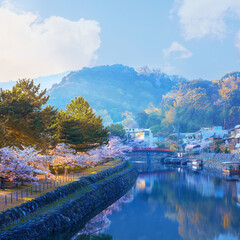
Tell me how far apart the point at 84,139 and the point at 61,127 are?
22.3 ft

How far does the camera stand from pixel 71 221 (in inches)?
1070

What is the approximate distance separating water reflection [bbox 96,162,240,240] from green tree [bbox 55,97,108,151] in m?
11.4

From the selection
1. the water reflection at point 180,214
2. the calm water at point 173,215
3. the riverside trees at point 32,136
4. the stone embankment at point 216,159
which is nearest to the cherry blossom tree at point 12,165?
the riverside trees at point 32,136

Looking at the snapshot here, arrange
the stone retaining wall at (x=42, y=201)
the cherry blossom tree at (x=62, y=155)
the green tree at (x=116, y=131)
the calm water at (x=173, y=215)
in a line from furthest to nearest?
1. the green tree at (x=116, y=131)
2. the cherry blossom tree at (x=62, y=155)
3. the calm water at (x=173, y=215)
4. the stone retaining wall at (x=42, y=201)

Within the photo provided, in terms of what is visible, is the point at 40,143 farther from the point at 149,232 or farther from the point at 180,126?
the point at 180,126

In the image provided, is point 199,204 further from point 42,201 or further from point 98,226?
point 42,201

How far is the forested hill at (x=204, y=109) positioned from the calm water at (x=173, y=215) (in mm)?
119058

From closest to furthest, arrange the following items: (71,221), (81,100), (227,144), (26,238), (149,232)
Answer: (26,238) → (71,221) → (149,232) → (81,100) → (227,144)

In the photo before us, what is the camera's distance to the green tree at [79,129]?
4543 cm

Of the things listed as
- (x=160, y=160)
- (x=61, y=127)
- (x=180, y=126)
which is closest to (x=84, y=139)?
(x=61, y=127)

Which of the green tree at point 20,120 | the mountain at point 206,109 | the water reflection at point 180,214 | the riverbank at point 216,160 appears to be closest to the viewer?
the water reflection at point 180,214

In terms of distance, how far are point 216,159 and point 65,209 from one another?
75718 mm

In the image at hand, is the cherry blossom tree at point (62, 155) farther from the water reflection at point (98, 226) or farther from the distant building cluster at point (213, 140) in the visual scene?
the distant building cluster at point (213, 140)

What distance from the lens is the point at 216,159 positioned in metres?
94.4
